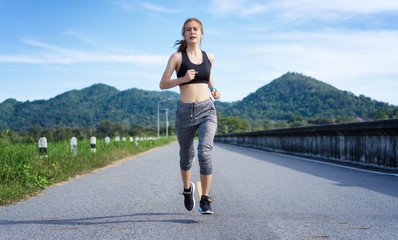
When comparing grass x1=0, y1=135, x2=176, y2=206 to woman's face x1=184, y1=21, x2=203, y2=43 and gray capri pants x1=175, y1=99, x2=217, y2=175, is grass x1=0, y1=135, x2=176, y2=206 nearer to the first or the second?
gray capri pants x1=175, y1=99, x2=217, y2=175

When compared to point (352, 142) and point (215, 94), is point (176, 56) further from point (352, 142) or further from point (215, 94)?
point (352, 142)

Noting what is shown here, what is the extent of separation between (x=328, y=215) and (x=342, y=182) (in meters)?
2.79

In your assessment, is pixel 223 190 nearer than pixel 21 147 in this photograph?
Yes

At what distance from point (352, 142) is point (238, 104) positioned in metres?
134

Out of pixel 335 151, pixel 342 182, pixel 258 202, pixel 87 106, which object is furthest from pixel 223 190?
pixel 87 106

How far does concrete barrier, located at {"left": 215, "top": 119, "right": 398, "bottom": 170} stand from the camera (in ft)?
27.3

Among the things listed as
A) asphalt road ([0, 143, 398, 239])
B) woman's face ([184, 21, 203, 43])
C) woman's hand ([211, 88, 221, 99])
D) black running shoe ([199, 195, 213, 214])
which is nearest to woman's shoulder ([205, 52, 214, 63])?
woman's face ([184, 21, 203, 43])

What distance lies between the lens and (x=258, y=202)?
4867 mm

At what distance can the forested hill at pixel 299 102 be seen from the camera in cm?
7645

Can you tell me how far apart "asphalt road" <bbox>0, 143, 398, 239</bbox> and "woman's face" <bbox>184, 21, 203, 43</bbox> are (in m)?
1.91

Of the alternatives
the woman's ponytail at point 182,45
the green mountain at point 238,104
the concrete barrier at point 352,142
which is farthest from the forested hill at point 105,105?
the woman's ponytail at point 182,45

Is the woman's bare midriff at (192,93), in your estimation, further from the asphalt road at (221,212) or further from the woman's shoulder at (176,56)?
the asphalt road at (221,212)

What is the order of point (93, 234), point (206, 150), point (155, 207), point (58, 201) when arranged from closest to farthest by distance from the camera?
point (93, 234), point (206, 150), point (155, 207), point (58, 201)

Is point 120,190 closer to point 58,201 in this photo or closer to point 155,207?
point 58,201
